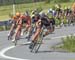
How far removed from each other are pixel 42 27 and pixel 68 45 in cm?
173

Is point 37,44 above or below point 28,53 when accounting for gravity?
above

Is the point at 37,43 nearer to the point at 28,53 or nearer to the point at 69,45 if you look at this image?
the point at 28,53

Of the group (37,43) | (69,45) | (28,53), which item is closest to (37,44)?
(37,43)

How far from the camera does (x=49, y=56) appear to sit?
58.3 feet

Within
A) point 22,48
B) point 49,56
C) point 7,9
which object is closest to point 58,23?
point 22,48

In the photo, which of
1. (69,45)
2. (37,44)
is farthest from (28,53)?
(69,45)

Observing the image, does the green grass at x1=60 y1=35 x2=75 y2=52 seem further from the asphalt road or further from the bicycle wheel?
the bicycle wheel

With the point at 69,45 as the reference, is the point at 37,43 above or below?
above

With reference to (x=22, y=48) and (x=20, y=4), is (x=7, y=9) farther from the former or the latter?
(x=22, y=48)

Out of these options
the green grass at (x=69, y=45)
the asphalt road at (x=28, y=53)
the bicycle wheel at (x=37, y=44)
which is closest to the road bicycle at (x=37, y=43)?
the bicycle wheel at (x=37, y=44)

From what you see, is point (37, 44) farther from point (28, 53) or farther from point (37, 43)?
point (28, 53)

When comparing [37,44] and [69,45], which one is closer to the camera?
[37,44]

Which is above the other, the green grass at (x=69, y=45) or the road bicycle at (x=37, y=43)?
the road bicycle at (x=37, y=43)

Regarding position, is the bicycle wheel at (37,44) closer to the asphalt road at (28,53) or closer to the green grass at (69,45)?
the asphalt road at (28,53)
